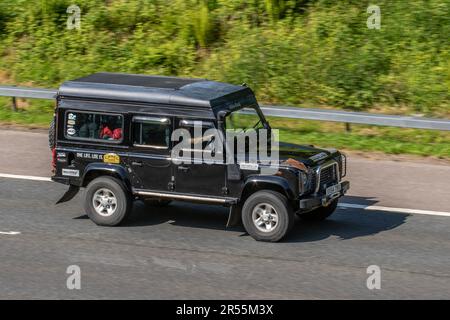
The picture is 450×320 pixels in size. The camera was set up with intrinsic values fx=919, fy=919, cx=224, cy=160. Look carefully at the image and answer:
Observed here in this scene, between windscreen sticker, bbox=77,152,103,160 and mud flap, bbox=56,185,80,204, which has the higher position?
windscreen sticker, bbox=77,152,103,160

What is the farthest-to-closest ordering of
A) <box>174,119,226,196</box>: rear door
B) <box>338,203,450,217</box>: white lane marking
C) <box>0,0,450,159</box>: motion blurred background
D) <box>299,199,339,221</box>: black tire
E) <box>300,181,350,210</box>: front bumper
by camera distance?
<box>0,0,450,159</box>: motion blurred background → <box>338,203,450,217</box>: white lane marking → <box>299,199,339,221</box>: black tire → <box>174,119,226,196</box>: rear door → <box>300,181,350,210</box>: front bumper

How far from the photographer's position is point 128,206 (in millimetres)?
13250

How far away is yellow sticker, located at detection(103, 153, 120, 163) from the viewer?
43.0 ft

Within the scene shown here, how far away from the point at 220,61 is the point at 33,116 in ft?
15.1

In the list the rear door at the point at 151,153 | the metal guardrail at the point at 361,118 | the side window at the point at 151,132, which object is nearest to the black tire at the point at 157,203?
the rear door at the point at 151,153

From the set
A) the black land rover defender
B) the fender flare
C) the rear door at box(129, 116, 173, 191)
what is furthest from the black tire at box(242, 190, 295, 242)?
the fender flare

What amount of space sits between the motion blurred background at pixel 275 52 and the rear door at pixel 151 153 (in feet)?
19.1

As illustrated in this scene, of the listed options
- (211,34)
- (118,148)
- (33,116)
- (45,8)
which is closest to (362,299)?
(118,148)

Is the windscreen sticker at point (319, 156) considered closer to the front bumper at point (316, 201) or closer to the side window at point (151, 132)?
the front bumper at point (316, 201)

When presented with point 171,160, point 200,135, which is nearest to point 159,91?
point 200,135

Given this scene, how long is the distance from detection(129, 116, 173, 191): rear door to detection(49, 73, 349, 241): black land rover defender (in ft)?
0.05

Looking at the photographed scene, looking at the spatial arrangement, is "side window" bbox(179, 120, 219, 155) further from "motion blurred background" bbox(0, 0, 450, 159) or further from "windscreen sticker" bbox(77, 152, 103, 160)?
"motion blurred background" bbox(0, 0, 450, 159)

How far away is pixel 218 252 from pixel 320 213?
201cm

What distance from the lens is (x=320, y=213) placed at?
1358 cm
